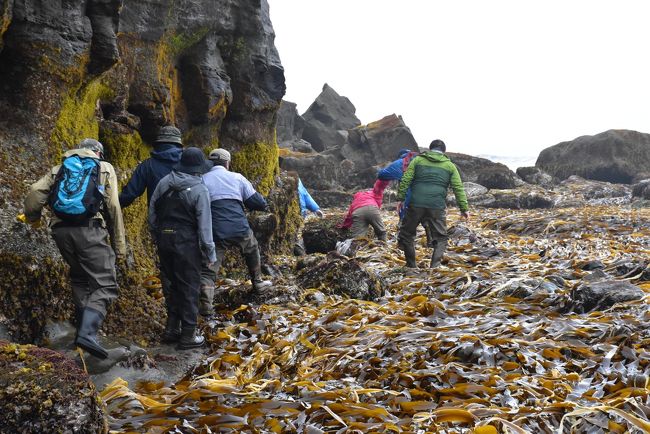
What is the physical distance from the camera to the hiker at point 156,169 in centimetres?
595

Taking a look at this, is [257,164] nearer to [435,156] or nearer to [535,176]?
[435,156]

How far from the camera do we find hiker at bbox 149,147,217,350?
18.3ft

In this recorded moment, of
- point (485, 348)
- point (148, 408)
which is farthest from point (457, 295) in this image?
point (148, 408)

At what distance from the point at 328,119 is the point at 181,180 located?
44105 mm

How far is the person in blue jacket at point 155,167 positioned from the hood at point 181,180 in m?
0.43

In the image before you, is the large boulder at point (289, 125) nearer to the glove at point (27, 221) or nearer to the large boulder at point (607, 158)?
the large boulder at point (607, 158)

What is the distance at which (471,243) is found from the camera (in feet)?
37.9

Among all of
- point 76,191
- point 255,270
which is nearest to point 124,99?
point 255,270

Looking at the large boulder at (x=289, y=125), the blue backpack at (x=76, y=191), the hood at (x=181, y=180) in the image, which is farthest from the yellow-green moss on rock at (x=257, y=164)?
the large boulder at (x=289, y=125)

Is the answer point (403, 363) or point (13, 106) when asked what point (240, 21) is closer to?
point (13, 106)

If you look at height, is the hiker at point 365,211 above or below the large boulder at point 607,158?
below

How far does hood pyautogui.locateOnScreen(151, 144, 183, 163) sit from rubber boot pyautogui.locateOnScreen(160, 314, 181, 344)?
1.74 m

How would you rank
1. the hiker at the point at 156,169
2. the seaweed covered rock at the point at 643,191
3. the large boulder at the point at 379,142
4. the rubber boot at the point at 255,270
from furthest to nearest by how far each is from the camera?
the large boulder at the point at 379,142
the seaweed covered rock at the point at 643,191
the rubber boot at the point at 255,270
the hiker at the point at 156,169

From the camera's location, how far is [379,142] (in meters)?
36.5
